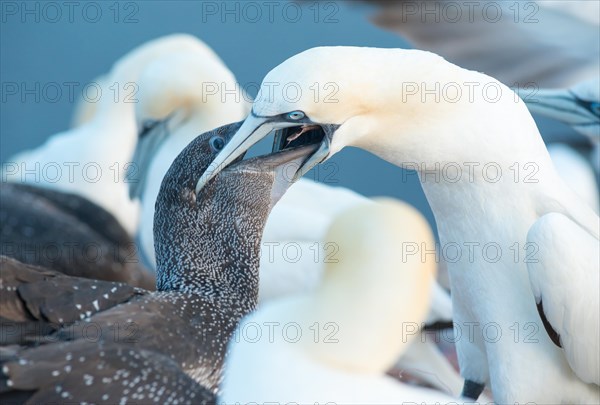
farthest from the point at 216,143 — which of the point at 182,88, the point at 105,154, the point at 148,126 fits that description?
the point at 105,154

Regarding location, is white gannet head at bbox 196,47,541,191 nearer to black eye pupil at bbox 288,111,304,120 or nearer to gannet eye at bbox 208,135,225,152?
black eye pupil at bbox 288,111,304,120

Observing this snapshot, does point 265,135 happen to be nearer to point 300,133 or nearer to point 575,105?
point 300,133

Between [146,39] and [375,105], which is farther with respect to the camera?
[146,39]

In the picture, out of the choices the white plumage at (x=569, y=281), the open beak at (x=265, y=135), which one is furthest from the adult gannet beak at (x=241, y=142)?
the white plumage at (x=569, y=281)

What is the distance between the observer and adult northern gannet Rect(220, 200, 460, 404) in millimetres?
1716

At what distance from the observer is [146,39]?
630cm

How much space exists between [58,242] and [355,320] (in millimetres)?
2599

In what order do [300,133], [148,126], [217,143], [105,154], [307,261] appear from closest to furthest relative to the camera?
[300,133], [217,143], [307,261], [148,126], [105,154]

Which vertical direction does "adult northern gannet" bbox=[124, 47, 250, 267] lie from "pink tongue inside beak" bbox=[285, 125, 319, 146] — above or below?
below

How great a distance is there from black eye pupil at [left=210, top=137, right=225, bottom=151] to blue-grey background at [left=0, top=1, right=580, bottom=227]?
3023 mm

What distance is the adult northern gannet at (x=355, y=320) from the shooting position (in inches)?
67.6

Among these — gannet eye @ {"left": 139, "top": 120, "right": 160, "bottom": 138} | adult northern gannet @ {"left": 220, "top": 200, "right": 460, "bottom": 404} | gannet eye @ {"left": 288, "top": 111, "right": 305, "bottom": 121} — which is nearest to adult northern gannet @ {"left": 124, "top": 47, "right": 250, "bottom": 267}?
gannet eye @ {"left": 139, "top": 120, "right": 160, "bottom": 138}

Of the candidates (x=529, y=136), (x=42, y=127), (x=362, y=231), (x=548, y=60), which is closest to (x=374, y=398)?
(x=362, y=231)

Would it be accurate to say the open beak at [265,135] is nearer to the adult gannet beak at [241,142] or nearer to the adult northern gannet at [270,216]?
the adult gannet beak at [241,142]
